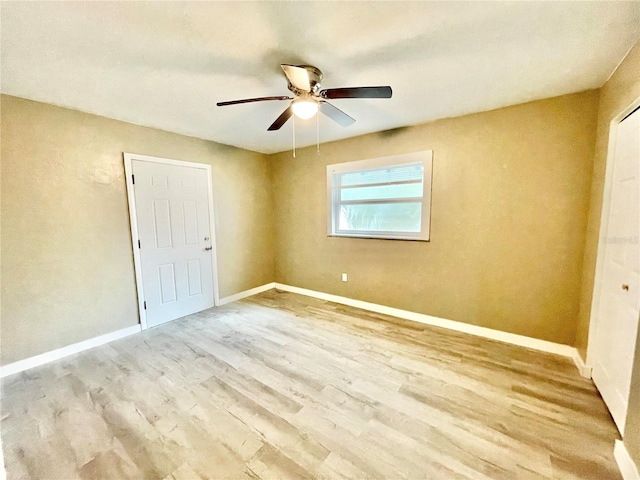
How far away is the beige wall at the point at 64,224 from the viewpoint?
7.13 feet

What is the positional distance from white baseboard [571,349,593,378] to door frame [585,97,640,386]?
1 centimetres

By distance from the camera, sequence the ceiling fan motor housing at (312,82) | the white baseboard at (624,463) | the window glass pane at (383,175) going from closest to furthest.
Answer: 1. the white baseboard at (624,463)
2. the ceiling fan motor housing at (312,82)
3. the window glass pane at (383,175)

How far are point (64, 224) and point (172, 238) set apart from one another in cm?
101

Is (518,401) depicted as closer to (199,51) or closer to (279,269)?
(199,51)

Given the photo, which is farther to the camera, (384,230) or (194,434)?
(384,230)

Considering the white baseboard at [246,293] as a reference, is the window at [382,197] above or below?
above

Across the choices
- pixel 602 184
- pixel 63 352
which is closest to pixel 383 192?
pixel 602 184

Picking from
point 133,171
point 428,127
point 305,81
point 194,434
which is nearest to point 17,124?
point 133,171

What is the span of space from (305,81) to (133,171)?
2.37 meters

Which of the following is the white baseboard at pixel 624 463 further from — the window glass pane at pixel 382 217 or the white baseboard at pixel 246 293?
the white baseboard at pixel 246 293

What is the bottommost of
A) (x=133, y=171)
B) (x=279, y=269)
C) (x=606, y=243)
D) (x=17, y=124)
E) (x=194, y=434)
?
(x=194, y=434)

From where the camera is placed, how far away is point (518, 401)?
180cm

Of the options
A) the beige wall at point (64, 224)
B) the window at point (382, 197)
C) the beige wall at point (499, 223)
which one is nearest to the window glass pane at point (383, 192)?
the window at point (382, 197)

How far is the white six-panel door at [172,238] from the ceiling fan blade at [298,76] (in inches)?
88.7
